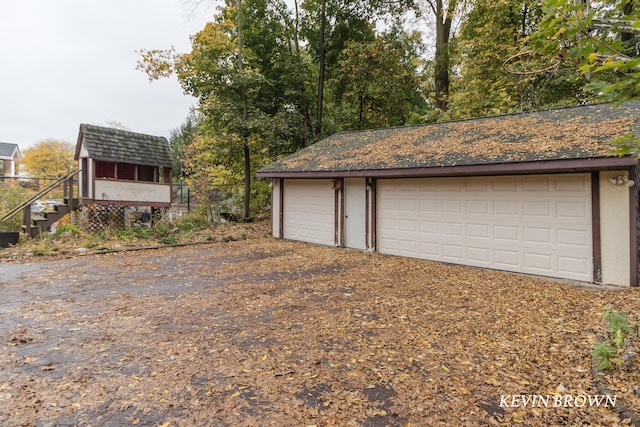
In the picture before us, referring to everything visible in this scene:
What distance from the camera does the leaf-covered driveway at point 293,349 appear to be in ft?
7.40

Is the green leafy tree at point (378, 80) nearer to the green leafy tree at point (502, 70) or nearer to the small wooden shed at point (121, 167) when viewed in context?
the green leafy tree at point (502, 70)

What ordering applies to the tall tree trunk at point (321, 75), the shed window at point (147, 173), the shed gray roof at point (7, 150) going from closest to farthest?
the shed window at point (147, 173) < the tall tree trunk at point (321, 75) < the shed gray roof at point (7, 150)

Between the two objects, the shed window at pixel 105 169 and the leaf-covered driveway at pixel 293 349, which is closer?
the leaf-covered driveway at pixel 293 349

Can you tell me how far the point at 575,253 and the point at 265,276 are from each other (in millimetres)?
5445

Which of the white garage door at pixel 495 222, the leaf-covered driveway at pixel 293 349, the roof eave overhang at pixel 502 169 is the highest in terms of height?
the roof eave overhang at pixel 502 169

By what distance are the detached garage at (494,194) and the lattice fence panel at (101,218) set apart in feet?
19.7

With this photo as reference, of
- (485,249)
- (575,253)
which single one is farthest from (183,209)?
(575,253)

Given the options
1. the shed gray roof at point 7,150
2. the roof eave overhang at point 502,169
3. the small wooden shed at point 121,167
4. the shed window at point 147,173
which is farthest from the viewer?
the shed gray roof at point 7,150

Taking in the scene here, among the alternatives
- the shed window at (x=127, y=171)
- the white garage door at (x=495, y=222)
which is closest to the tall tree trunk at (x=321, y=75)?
the white garage door at (x=495, y=222)

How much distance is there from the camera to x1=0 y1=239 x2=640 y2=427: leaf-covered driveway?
2.26 metres

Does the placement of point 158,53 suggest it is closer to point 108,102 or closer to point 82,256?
point 82,256

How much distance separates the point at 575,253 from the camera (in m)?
5.77

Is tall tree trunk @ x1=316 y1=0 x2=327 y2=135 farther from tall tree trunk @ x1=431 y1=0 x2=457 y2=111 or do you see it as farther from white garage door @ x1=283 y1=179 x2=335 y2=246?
tall tree trunk @ x1=431 y1=0 x2=457 y2=111

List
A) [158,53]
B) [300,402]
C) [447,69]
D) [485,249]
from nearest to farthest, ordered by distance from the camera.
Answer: [300,402]
[485,249]
[158,53]
[447,69]
